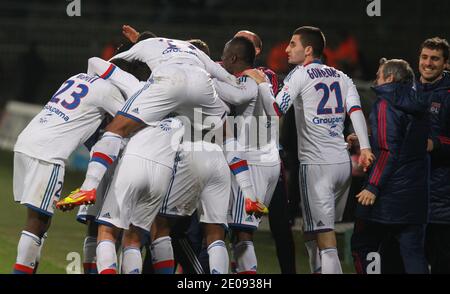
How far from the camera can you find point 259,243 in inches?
415

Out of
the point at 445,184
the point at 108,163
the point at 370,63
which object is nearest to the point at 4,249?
the point at 108,163

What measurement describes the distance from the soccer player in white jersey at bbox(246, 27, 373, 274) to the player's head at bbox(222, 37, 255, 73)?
158 mm

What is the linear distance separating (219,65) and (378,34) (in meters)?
16.2

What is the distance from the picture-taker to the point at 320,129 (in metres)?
7.90

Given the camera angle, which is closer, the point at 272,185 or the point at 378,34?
the point at 272,185

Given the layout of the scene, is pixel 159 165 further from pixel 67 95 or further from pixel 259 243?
pixel 259 243

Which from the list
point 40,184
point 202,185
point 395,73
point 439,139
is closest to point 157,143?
point 202,185

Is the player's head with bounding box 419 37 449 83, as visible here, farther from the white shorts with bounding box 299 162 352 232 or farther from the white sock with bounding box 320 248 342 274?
the white sock with bounding box 320 248 342 274

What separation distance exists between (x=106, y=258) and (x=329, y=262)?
72.2 inches

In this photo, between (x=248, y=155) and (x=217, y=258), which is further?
(x=248, y=155)

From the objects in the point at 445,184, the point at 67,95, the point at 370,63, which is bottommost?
the point at 445,184

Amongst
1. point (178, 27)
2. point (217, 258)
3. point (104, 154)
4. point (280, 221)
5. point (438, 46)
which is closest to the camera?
point (104, 154)

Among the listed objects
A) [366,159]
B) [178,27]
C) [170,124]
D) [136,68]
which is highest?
[178,27]

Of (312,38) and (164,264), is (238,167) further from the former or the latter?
(312,38)
